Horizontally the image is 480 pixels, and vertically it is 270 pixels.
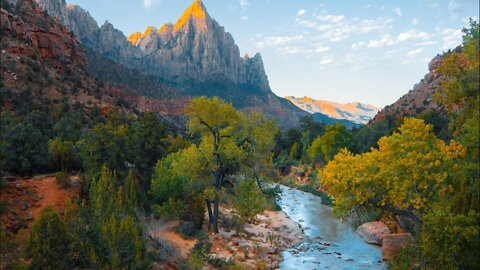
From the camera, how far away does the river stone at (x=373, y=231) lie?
2593 cm

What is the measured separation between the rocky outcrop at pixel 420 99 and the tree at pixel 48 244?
70.2m

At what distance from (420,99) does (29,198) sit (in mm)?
79288

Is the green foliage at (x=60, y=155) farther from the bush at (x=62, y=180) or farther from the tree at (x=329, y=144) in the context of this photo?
the tree at (x=329, y=144)

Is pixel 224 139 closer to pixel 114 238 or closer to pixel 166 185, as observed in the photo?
pixel 166 185

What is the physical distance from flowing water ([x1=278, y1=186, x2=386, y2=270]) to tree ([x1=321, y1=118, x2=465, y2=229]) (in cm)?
463

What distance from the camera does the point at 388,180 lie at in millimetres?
17062

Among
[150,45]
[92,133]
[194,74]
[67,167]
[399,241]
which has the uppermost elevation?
[150,45]

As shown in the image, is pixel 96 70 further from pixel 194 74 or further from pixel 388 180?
pixel 194 74

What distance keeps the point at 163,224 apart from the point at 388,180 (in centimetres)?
1292

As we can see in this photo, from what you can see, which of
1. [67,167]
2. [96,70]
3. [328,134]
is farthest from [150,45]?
[67,167]

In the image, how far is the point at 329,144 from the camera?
61.0 meters

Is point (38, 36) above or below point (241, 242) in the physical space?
above

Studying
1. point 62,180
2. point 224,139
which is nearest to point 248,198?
point 224,139

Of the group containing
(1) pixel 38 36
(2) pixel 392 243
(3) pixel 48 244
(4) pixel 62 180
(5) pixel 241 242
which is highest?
(1) pixel 38 36
